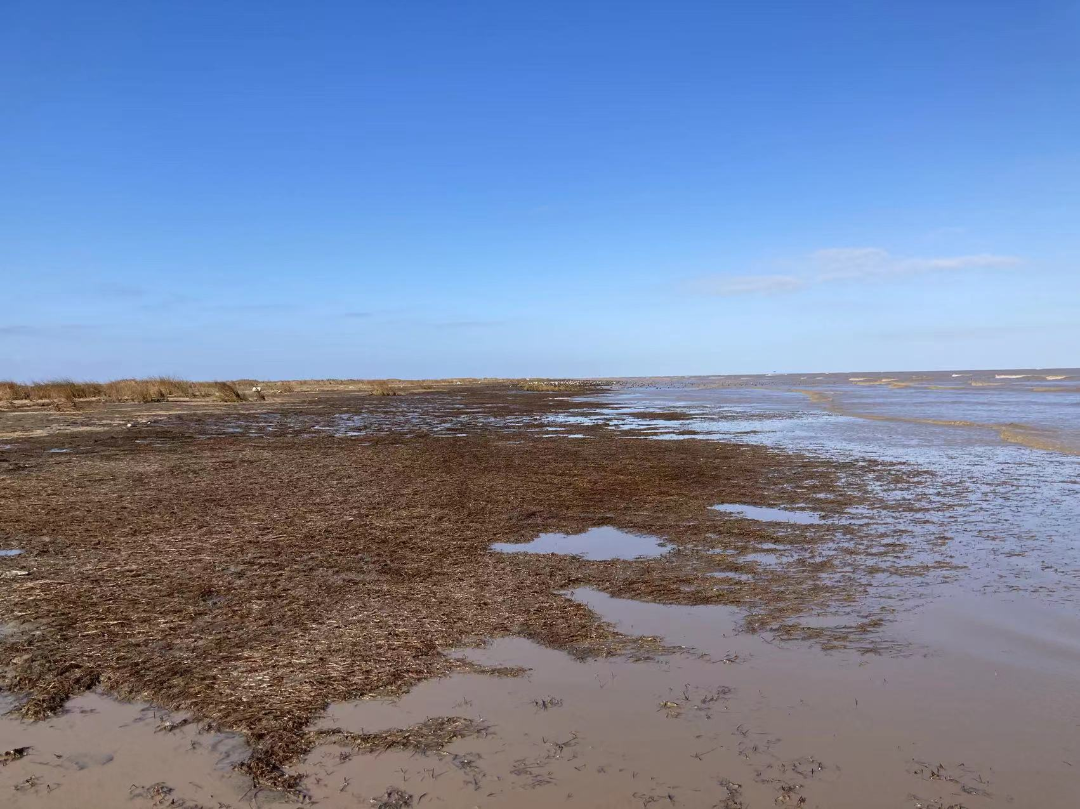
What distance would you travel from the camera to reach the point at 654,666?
5.27 metres

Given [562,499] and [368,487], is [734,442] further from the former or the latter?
[368,487]

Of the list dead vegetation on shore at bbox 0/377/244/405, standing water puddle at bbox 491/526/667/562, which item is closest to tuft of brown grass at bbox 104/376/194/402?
dead vegetation on shore at bbox 0/377/244/405

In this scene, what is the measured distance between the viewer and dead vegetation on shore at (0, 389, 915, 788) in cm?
507

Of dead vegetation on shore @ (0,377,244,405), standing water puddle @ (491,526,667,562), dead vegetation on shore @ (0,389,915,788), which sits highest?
dead vegetation on shore @ (0,377,244,405)

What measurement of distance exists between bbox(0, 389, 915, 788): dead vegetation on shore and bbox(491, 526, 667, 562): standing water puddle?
11.2 inches

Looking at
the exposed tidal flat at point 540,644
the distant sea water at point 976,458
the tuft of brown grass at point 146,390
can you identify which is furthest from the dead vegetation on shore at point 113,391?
the exposed tidal flat at point 540,644

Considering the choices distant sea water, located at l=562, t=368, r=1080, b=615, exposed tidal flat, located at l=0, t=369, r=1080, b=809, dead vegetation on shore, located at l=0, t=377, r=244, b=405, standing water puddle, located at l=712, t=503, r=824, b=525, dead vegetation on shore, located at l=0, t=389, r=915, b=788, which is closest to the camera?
exposed tidal flat, located at l=0, t=369, r=1080, b=809

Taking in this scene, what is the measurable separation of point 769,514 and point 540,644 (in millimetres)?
6544

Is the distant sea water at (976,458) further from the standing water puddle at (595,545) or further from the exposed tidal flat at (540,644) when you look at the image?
the standing water puddle at (595,545)

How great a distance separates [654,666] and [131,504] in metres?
9.77

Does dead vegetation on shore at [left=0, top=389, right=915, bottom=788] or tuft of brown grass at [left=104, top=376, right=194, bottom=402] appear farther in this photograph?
tuft of brown grass at [left=104, top=376, right=194, bottom=402]

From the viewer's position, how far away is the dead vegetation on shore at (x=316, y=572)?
199 inches

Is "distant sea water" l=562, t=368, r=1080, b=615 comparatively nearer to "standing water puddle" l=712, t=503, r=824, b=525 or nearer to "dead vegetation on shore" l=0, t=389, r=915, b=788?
"standing water puddle" l=712, t=503, r=824, b=525

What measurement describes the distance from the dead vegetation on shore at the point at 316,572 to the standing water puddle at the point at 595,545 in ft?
0.93
